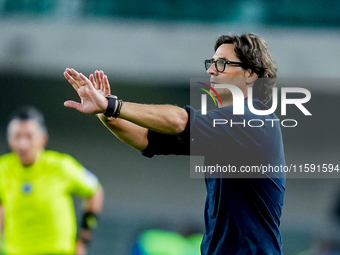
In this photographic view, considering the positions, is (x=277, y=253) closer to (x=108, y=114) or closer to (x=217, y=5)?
(x=108, y=114)

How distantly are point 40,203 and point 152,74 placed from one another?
8.00 metres

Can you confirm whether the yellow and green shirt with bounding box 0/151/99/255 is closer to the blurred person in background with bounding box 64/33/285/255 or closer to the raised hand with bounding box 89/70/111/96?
the blurred person in background with bounding box 64/33/285/255

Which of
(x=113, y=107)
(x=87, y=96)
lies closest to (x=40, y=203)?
(x=87, y=96)

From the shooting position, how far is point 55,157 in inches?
212

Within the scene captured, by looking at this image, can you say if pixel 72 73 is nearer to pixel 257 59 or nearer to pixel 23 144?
pixel 257 59

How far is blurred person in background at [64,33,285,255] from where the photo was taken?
93.4 inches

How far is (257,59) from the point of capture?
296 cm

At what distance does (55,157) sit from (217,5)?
9630 mm

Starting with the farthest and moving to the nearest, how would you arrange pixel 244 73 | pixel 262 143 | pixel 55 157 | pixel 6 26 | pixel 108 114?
pixel 6 26
pixel 55 157
pixel 244 73
pixel 262 143
pixel 108 114

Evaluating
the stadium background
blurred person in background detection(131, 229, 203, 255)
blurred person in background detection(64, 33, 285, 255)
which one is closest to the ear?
blurred person in background detection(64, 33, 285, 255)

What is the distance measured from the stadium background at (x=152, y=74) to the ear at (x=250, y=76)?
8.63 metres

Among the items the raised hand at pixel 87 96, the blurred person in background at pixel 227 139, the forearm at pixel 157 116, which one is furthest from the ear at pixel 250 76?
the raised hand at pixel 87 96

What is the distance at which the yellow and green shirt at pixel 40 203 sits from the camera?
498cm

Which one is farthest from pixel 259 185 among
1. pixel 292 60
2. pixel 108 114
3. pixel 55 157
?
pixel 292 60
